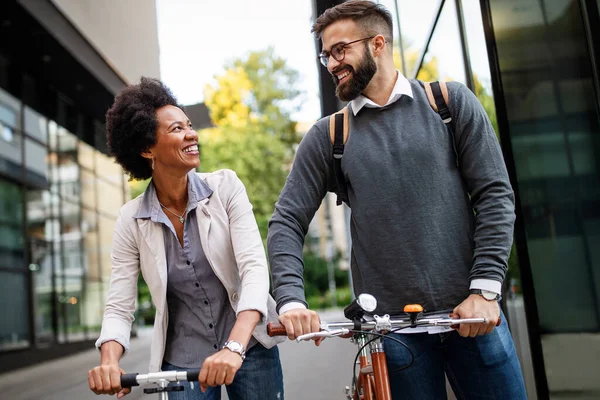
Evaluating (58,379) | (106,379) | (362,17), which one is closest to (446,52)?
(362,17)

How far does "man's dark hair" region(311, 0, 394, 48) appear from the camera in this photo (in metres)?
2.29

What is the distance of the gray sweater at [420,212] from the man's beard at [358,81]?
12 centimetres

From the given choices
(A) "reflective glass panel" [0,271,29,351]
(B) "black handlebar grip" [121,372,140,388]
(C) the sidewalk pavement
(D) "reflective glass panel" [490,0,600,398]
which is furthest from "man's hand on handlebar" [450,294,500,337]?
(A) "reflective glass panel" [0,271,29,351]

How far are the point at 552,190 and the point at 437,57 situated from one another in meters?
2.16

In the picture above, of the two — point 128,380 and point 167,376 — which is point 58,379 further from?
point 167,376

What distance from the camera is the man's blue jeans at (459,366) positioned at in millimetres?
2068

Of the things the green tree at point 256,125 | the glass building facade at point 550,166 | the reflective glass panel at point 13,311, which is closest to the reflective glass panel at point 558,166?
the glass building facade at point 550,166

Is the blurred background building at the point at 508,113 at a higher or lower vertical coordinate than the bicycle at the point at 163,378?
higher

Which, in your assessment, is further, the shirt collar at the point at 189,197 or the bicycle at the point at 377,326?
the shirt collar at the point at 189,197

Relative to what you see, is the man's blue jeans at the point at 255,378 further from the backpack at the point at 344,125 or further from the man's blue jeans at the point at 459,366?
the backpack at the point at 344,125

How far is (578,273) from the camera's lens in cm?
299

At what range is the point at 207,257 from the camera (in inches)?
89.2

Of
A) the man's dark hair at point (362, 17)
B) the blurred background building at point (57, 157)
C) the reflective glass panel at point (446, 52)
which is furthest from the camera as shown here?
the blurred background building at point (57, 157)

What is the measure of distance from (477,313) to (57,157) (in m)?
16.6
